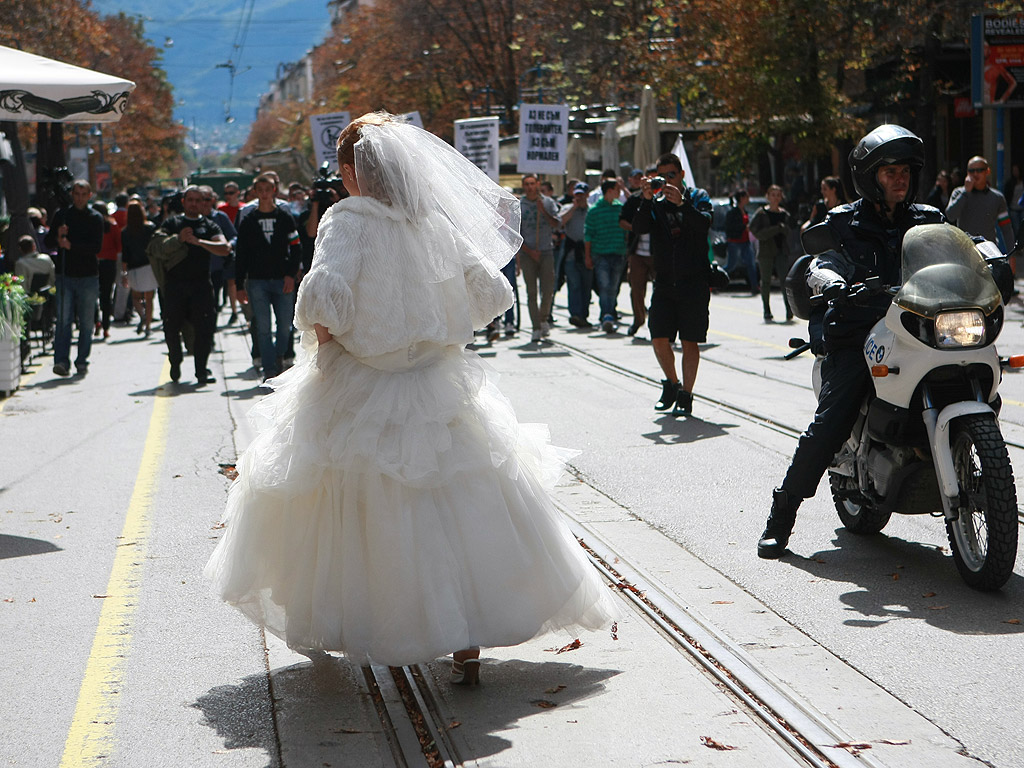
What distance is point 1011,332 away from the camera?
49.9 feet

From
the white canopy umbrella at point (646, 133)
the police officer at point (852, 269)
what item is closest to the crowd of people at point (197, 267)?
the police officer at point (852, 269)

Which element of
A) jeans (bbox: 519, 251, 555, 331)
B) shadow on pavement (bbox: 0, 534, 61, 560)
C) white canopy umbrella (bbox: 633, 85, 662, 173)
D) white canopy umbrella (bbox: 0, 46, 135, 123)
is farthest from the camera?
white canopy umbrella (bbox: 633, 85, 662, 173)

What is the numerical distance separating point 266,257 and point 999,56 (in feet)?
53.7

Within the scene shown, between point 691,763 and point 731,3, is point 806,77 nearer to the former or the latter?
point 731,3

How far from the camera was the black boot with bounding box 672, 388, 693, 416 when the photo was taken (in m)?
10.1

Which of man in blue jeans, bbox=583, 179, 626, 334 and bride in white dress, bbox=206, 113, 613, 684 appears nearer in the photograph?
bride in white dress, bbox=206, 113, 613, 684

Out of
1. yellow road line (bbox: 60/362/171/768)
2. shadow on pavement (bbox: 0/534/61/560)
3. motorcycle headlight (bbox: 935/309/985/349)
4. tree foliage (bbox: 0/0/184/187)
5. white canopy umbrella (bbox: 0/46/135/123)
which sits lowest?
shadow on pavement (bbox: 0/534/61/560)

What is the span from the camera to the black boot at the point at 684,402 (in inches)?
397

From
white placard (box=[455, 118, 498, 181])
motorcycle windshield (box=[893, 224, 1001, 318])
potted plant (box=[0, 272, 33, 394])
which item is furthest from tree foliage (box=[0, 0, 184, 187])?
motorcycle windshield (box=[893, 224, 1001, 318])

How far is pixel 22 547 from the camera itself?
22.3 ft

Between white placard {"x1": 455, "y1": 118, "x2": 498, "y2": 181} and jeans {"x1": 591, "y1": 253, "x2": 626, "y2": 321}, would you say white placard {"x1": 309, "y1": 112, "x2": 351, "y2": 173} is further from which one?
jeans {"x1": 591, "y1": 253, "x2": 626, "y2": 321}

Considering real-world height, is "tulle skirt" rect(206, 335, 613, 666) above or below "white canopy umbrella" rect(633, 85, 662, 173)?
below

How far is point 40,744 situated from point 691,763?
1.97 meters

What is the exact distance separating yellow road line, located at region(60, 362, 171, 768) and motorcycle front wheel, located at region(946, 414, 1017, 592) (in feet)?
10.5
